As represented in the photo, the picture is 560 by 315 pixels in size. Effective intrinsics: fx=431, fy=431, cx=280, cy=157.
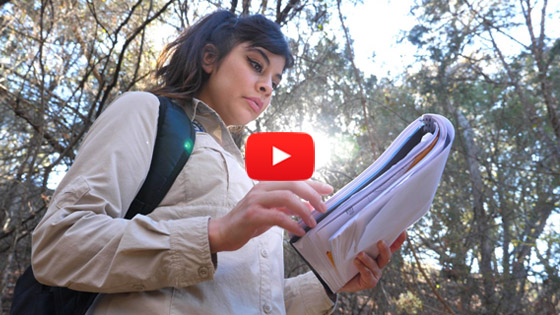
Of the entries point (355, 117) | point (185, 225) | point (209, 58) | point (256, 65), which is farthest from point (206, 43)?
point (355, 117)

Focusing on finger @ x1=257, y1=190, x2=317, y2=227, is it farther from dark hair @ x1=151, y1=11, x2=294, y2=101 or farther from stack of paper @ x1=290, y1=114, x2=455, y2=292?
dark hair @ x1=151, y1=11, x2=294, y2=101

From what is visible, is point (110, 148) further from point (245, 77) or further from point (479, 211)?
point (479, 211)

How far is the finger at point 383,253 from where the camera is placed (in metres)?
1.09

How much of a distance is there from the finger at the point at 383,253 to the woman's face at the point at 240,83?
683 millimetres

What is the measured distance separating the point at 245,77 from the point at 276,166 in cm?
50

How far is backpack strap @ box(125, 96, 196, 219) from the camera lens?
109cm

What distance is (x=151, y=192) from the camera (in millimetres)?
1097

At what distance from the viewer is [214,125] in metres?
1.52

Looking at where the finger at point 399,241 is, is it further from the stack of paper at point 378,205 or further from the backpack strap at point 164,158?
the backpack strap at point 164,158

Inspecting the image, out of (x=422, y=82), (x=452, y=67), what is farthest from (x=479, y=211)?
(x=452, y=67)

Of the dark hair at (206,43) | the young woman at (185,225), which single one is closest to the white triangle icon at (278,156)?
the young woman at (185,225)

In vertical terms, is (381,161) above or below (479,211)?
below

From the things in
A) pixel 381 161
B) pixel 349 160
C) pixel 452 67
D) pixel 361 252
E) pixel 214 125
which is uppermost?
pixel 452 67

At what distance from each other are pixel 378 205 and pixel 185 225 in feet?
1.40
